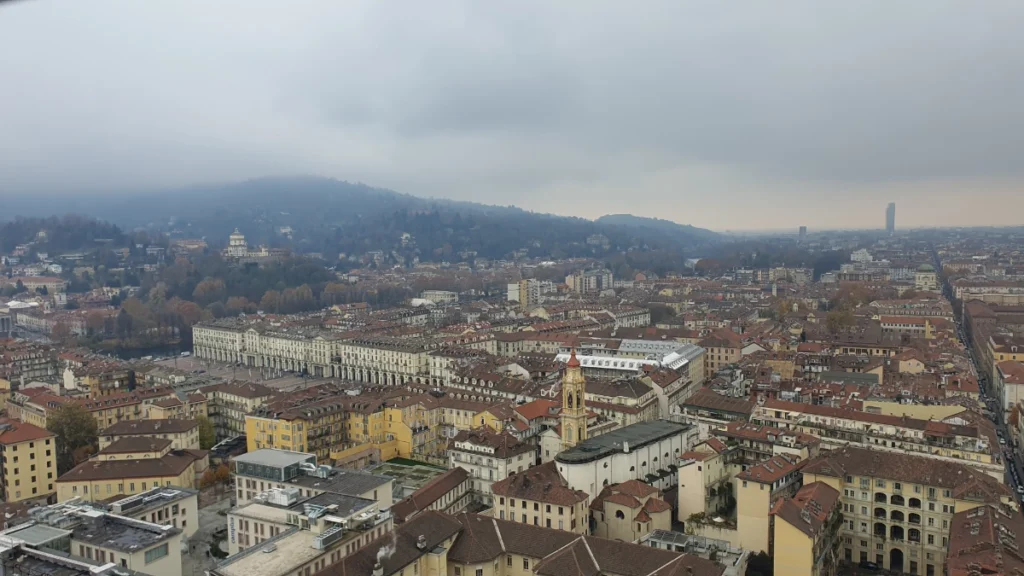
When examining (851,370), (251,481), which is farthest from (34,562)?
(851,370)

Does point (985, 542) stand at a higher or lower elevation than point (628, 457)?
→ higher

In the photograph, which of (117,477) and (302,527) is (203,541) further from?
(302,527)

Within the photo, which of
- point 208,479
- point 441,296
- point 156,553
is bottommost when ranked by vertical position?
point 208,479

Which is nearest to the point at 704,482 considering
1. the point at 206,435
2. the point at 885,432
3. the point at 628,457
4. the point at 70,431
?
the point at 628,457

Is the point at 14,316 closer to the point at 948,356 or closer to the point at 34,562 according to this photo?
the point at 34,562


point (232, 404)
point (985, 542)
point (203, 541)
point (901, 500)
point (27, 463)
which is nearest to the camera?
point (985, 542)

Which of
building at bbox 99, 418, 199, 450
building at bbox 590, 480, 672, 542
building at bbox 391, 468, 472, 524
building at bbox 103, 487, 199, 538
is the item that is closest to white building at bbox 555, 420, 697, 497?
building at bbox 590, 480, 672, 542

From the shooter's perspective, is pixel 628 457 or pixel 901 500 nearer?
pixel 901 500

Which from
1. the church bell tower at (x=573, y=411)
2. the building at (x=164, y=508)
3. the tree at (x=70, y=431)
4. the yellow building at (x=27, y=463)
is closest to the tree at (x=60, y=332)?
the tree at (x=70, y=431)
